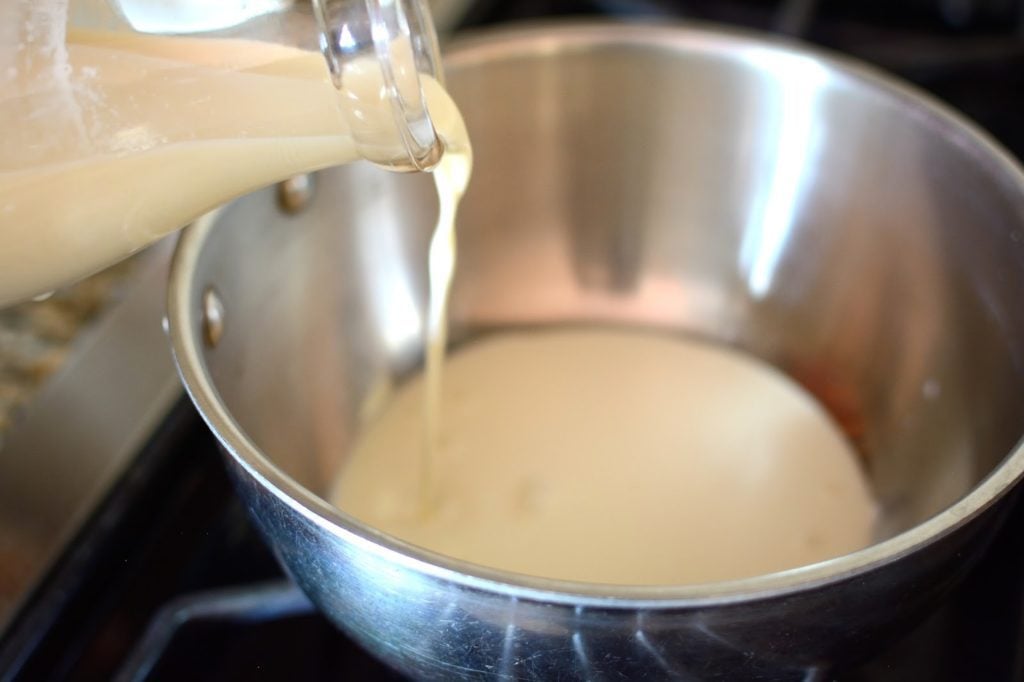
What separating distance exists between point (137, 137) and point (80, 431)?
0.95 ft

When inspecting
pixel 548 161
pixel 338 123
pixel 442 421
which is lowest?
pixel 442 421

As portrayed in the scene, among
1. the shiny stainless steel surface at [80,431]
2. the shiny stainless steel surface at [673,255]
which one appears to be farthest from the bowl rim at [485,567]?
the shiny stainless steel surface at [80,431]

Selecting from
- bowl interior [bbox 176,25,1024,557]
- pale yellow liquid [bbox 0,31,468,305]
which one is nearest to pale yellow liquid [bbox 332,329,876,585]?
bowl interior [bbox 176,25,1024,557]

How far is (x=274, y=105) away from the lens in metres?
0.52

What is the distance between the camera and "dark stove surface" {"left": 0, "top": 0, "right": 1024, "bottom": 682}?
64cm

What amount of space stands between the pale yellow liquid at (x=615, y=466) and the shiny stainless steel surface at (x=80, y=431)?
16 cm

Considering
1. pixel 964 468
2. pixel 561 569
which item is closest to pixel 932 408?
pixel 964 468

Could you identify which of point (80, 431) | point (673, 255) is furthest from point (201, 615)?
point (673, 255)

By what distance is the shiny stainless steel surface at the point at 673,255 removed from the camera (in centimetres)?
70

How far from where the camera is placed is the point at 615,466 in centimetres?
80

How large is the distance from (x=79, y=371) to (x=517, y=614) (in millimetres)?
444

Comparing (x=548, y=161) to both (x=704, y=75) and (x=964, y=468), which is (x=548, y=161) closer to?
(x=704, y=75)

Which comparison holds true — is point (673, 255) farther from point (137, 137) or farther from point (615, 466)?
point (137, 137)

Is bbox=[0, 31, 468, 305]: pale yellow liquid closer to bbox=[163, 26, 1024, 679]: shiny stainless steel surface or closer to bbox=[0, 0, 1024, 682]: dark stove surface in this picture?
bbox=[163, 26, 1024, 679]: shiny stainless steel surface
